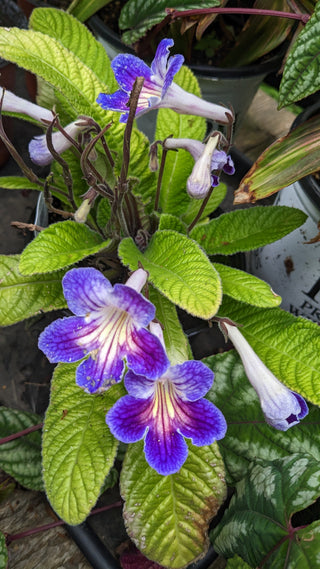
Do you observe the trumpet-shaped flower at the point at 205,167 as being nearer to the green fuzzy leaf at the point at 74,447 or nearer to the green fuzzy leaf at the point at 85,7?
the green fuzzy leaf at the point at 74,447

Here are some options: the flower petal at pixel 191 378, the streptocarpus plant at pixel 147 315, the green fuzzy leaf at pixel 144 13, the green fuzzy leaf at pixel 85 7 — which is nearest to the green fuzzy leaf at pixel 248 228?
the streptocarpus plant at pixel 147 315

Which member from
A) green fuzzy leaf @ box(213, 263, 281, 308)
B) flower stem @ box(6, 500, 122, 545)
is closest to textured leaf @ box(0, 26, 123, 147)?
green fuzzy leaf @ box(213, 263, 281, 308)

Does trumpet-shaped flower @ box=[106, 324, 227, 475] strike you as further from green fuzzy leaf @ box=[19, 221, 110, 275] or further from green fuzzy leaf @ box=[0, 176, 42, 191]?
green fuzzy leaf @ box=[0, 176, 42, 191]

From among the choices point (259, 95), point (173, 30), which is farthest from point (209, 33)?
point (259, 95)

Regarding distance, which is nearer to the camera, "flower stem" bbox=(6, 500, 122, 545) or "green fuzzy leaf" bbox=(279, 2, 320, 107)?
"green fuzzy leaf" bbox=(279, 2, 320, 107)

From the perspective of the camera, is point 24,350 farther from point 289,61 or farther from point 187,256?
point 289,61
